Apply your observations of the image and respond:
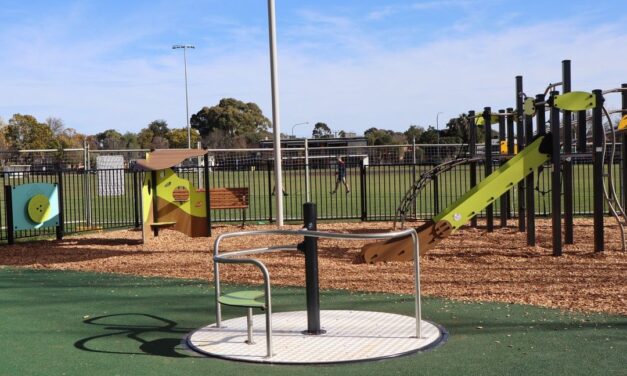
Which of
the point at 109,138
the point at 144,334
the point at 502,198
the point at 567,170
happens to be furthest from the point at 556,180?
the point at 109,138

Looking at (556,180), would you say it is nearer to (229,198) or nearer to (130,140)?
(229,198)

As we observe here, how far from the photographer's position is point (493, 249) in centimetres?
1184

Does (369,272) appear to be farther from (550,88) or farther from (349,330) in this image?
(550,88)

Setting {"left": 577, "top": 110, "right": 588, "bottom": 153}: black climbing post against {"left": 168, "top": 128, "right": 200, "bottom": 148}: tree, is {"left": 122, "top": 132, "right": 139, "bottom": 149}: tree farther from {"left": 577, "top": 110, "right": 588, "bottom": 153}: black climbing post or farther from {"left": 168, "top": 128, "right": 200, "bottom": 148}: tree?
{"left": 577, "top": 110, "right": 588, "bottom": 153}: black climbing post

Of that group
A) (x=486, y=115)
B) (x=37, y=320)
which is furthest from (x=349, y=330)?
(x=486, y=115)

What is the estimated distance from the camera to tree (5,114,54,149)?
82.8 m

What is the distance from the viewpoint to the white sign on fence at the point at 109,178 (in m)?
19.9

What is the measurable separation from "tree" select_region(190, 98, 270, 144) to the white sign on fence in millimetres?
79719

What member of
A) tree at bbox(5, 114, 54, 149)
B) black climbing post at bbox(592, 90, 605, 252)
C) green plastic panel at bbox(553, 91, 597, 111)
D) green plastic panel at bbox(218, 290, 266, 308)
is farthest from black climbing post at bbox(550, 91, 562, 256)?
tree at bbox(5, 114, 54, 149)

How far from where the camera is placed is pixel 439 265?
34.0 ft

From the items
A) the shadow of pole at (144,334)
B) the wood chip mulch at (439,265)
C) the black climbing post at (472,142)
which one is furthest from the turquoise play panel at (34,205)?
the black climbing post at (472,142)

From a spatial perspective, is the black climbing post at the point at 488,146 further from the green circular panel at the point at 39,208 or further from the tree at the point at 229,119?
the tree at the point at 229,119

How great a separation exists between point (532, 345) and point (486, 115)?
916 cm

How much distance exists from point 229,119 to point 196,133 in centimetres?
585
